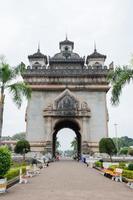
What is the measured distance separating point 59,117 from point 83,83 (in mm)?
7313

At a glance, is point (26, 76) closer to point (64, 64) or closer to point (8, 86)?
point (64, 64)

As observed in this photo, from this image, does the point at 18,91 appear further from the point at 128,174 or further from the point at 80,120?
the point at 80,120

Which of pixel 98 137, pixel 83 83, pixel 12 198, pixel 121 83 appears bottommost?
pixel 12 198

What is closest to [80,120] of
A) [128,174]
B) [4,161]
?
[128,174]

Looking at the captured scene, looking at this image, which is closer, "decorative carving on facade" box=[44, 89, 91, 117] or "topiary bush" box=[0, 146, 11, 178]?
"topiary bush" box=[0, 146, 11, 178]

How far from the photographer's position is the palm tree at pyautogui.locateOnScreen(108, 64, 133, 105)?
21.6 meters

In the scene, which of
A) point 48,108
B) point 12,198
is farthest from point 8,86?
point 48,108

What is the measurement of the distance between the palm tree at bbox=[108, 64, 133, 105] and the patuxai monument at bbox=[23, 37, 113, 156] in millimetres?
24675

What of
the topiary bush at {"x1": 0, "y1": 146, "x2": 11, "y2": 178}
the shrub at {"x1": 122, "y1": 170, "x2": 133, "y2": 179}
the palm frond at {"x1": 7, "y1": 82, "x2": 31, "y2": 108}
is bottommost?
the shrub at {"x1": 122, "y1": 170, "x2": 133, "y2": 179}

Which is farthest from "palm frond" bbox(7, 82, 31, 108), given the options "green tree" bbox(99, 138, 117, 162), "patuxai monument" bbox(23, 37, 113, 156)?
"patuxai monument" bbox(23, 37, 113, 156)

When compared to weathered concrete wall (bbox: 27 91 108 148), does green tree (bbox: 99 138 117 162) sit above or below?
below

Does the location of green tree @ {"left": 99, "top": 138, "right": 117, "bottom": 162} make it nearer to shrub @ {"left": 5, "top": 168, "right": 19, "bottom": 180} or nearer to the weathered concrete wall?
the weathered concrete wall

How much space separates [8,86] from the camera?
24.5 meters

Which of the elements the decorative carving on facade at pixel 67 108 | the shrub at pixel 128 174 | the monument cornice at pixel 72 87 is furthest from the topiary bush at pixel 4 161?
the monument cornice at pixel 72 87
